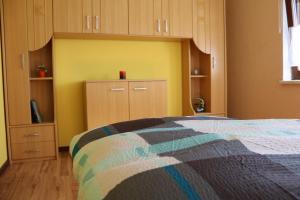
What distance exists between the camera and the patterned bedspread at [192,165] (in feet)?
2.22

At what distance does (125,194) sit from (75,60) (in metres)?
3.35

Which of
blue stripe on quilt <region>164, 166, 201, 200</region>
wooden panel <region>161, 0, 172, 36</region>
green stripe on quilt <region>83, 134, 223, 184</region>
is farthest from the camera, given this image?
wooden panel <region>161, 0, 172, 36</region>

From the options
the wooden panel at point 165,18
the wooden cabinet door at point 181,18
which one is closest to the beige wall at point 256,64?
the wooden cabinet door at point 181,18

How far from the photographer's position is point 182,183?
71cm

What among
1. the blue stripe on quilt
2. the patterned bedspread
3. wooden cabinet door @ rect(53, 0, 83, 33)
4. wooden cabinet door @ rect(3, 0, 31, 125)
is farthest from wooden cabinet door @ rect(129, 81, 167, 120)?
the blue stripe on quilt

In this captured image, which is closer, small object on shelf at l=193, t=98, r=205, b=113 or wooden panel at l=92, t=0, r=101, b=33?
wooden panel at l=92, t=0, r=101, b=33

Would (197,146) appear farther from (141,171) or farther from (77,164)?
(77,164)

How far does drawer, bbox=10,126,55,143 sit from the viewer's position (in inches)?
132

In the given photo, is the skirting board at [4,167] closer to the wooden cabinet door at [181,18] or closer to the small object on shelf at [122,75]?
the small object on shelf at [122,75]

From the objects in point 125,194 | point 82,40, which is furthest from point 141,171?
point 82,40

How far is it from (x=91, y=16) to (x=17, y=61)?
0.93 meters

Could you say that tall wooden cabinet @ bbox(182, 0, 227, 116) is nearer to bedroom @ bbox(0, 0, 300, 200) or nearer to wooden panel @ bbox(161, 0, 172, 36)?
bedroom @ bbox(0, 0, 300, 200)

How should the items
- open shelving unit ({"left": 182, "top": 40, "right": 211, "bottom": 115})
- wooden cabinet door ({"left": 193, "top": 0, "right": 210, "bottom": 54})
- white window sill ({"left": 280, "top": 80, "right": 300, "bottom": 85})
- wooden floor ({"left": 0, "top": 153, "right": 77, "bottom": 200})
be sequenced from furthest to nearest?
open shelving unit ({"left": 182, "top": 40, "right": 211, "bottom": 115}) < wooden cabinet door ({"left": 193, "top": 0, "right": 210, "bottom": 54}) < white window sill ({"left": 280, "top": 80, "right": 300, "bottom": 85}) < wooden floor ({"left": 0, "top": 153, "right": 77, "bottom": 200})

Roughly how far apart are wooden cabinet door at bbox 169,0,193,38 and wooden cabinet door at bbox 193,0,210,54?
6 cm
